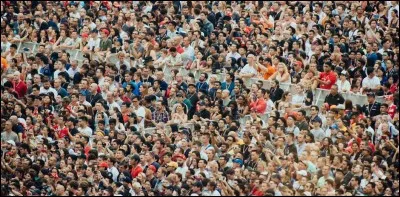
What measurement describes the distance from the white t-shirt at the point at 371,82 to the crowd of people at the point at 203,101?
0.09 feet

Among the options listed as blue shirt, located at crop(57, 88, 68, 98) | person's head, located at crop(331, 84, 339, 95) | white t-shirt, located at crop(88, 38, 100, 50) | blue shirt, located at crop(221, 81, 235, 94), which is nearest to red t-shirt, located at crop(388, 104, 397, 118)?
person's head, located at crop(331, 84, 339, 95)

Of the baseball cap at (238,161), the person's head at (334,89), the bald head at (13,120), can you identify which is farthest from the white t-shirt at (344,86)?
A: the bald head at (13,120)

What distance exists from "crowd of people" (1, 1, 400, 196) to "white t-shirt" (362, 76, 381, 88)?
1.0 inches

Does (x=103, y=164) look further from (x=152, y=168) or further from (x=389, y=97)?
(x=389, y=97)

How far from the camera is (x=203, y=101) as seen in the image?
3238cm

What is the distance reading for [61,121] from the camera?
108 feet

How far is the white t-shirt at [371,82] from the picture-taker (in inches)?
1249

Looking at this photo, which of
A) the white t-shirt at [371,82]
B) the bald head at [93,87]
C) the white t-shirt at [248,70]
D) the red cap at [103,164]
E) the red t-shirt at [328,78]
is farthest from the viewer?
the bald head at [93,87]

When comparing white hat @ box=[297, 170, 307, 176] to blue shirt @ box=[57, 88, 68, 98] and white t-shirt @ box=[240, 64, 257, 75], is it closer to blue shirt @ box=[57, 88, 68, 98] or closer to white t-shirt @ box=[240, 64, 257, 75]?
white t-shirt @ box=[240, 64, 257, 75]

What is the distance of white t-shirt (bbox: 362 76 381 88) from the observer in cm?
3173

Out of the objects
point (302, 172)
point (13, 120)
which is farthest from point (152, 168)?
point (13, 120)

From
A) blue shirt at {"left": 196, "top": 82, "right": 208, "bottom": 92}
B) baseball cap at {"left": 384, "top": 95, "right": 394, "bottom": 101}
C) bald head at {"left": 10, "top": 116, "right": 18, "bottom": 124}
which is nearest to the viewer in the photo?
baseball cap at {"left": 384, "top": 95, "right": 394, "bottom": 101}

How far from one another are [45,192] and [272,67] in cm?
626

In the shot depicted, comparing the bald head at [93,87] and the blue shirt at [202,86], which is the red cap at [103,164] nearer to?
the blue shirt at [202,86]
